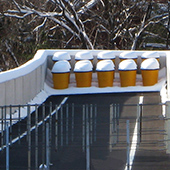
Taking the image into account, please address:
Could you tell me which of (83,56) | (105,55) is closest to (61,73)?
(83,56)

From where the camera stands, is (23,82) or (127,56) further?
(127,56)

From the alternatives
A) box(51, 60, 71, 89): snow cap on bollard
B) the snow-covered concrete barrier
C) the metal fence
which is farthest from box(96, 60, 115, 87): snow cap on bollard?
the metal fence

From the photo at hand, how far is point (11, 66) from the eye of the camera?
1608 inches

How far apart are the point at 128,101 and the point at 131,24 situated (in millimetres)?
23459

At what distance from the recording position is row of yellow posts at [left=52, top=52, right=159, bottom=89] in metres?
17.7

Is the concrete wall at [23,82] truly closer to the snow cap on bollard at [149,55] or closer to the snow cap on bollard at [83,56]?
the snow cap on bollard at [83,56]

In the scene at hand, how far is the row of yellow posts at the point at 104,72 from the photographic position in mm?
17672

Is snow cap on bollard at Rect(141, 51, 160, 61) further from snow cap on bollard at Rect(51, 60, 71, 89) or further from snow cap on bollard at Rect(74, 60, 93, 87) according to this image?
snow cap on bollard at Rect(51, 60, 71, 89)

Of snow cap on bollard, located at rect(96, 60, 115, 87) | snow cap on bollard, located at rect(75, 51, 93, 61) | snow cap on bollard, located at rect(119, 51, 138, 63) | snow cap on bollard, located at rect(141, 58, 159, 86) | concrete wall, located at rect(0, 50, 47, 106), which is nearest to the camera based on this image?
concrete wall, located at rect(0, 50, 47, 106)

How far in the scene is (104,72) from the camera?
17828mm

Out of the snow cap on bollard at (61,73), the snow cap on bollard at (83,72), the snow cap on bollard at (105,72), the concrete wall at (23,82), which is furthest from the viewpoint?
the snow cap on bollard at (105,72)

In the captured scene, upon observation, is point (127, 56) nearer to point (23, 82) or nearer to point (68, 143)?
point (23, 82)

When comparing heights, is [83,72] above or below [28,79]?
above

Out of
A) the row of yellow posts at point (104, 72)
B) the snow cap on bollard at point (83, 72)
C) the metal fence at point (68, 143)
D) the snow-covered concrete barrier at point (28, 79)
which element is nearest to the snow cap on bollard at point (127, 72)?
the row of yellow posts at point (104, 72)
